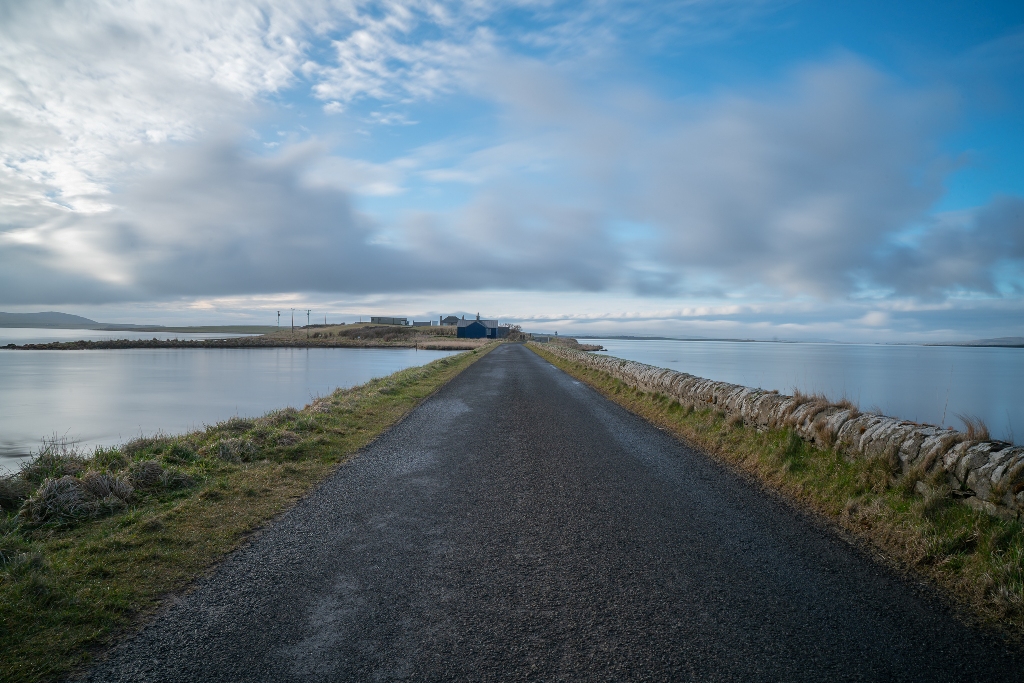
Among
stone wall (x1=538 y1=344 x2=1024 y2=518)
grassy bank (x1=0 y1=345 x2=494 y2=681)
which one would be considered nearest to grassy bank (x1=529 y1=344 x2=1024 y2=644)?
stone wall (x1=538 y1=344 x2=1024 y2=518)

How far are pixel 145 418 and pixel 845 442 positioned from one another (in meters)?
20.7

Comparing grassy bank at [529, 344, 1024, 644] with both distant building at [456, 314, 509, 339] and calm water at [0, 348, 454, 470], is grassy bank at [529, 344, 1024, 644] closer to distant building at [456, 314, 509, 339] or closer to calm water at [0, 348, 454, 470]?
calm water at [0, 348, 454, 470]

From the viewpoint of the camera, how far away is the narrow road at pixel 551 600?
3254 millimetres

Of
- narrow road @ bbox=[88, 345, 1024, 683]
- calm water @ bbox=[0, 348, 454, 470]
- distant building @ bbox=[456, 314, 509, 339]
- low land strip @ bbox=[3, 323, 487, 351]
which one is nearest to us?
narrow road @ bbox=[88, 345, 1024, 683]

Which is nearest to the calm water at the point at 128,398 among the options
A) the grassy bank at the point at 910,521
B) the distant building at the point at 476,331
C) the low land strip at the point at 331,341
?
the grassy bank at the point at 910,521

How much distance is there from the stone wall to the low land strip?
73.7 m

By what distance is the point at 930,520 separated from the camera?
5207 mm

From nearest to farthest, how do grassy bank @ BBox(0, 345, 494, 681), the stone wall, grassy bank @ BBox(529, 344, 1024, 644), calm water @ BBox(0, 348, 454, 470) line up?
1. grassy bank @ BBox(0, 345, 494, 681)
2. grassy bank @ BBox(529, 344, 1024, 644)
3. the stone wall
4. calm water @ BBox(0, 348, 454, 470)

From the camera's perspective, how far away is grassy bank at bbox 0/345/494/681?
364cm

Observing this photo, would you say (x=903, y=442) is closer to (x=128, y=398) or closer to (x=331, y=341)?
(x=128, y=398)

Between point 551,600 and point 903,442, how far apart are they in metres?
4.94

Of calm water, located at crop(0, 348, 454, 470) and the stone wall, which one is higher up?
the stone wall

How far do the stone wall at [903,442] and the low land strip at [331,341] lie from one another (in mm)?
73718

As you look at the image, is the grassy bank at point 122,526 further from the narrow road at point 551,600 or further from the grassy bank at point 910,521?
the grassy bank at point 910,521
